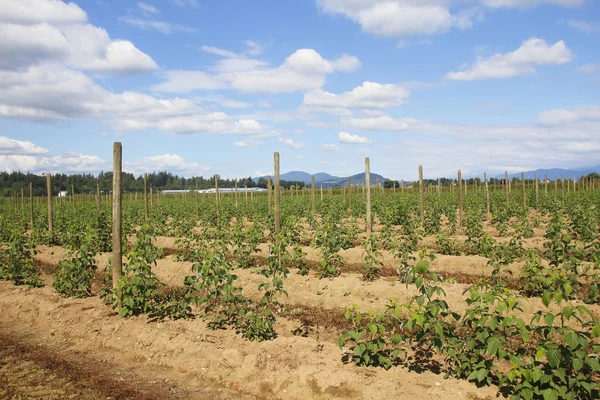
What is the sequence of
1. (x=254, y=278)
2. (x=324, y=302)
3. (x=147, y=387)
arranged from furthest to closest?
(x=254, y=278) < (x=324, y=302) < (x=147, y=387)

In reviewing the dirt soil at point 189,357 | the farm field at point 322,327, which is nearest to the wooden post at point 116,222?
the farm field at point 322,327

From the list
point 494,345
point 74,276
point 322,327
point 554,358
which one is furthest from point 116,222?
point 554,358

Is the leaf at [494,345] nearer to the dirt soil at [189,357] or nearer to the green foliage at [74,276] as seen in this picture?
the dirt soil at [189,357]

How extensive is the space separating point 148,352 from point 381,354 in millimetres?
3052

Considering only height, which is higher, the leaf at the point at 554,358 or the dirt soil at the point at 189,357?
the leaf at the point at 554,358

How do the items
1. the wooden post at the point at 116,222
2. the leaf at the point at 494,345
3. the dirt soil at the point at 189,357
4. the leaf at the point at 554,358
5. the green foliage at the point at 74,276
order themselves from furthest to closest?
the green foliage at the point at 74,276 → the wooden post at the point at 116,222 → the dirt soil at the point at 189,357 → the leaf at the point at 494,345 → the leaf at the point at 554,358

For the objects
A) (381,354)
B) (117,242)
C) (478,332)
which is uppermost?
(117,242)

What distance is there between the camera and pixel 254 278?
8.91 m

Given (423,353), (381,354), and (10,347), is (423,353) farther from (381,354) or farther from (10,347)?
(10,347)

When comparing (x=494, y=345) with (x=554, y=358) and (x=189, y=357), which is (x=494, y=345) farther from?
(x=189, y=357)

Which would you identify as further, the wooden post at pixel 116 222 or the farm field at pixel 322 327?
the wooden post at pixel 116 222

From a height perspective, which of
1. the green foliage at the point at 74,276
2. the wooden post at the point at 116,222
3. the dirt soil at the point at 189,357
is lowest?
the dirt soil at the point at 189,357

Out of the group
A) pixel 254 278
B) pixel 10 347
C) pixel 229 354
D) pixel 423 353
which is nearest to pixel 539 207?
pixel 254 278

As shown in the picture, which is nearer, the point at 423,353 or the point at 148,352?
the point at 423,353
